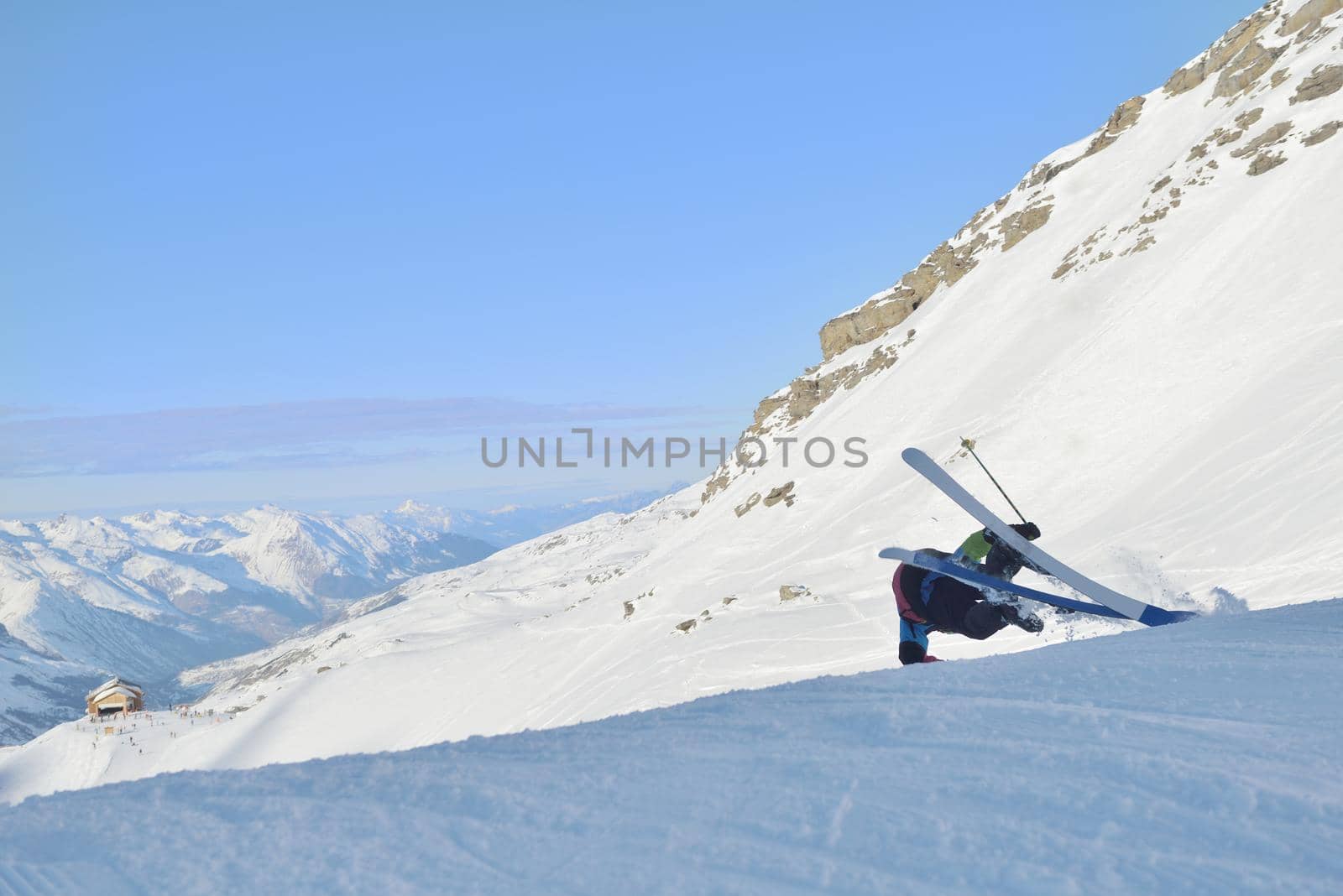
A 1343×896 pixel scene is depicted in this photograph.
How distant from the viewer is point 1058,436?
3403 centimetres

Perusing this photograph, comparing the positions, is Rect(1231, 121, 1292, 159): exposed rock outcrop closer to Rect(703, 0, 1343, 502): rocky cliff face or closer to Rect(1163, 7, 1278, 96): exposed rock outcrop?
Rect(703, 0, 1343, 502): rocky cliff face

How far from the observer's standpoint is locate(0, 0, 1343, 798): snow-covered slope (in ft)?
80.3

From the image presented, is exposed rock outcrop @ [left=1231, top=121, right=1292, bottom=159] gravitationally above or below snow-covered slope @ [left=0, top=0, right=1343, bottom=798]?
above

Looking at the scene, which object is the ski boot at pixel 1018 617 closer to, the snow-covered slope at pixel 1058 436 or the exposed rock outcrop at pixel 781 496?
the snow-covered slope at pixel 1058 436

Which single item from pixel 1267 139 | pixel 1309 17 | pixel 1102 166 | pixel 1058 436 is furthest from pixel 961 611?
pixel 1309 17

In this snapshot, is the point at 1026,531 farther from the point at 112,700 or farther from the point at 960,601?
the point at 112,700

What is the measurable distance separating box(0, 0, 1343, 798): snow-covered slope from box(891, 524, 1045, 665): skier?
6.22 feet

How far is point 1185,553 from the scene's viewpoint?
22359 mm

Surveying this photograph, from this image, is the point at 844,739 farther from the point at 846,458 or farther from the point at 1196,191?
the point at 1196,191

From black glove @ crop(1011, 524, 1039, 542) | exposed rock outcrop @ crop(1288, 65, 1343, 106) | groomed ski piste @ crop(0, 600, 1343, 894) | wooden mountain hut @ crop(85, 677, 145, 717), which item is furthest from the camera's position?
wooden mountain hut @ crop(85, 677, 145, 717)

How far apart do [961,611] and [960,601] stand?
12 cm

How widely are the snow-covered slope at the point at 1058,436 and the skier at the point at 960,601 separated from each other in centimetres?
189

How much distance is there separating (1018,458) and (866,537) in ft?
21.6

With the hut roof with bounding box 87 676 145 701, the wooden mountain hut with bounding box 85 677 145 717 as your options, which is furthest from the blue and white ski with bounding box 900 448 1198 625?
the wooden mountain hut with bounding box 85 677 145 717
